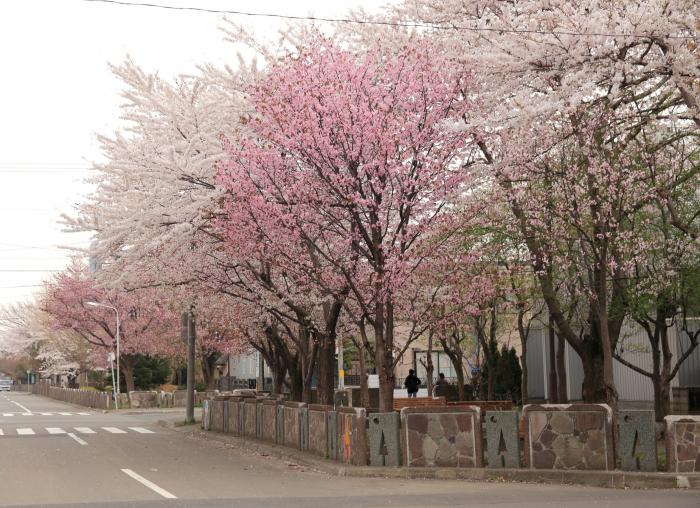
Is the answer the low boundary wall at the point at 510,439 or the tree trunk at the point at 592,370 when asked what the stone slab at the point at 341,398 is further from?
the low boundary wall at the point at 510,439

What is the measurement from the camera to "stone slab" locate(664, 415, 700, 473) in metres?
14.2

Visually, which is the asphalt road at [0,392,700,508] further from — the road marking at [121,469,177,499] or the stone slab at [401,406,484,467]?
the stone slab at [401,406,484,467]

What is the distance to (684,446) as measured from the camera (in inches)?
561

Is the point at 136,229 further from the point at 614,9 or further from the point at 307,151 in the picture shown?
the point at 614,9

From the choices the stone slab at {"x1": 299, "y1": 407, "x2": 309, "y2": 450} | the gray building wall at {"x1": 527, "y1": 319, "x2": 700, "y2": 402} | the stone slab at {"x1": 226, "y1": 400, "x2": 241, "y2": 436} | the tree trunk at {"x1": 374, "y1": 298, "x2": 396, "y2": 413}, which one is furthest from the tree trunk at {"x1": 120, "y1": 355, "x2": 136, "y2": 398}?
the tree trunk at {"x1": 374, "y1": 298, "x2": 396, "y2": 413}

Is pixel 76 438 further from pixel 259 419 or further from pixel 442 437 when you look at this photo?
pixel 442 437

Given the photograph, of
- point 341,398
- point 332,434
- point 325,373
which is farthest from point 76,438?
point 332,434

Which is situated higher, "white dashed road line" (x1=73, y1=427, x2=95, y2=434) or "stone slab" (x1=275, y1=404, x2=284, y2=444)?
"stone slab" (x1=275, y1=404, x2=284, y2=444)

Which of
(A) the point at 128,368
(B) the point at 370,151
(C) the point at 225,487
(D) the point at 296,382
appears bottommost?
(C) the point at 225,487

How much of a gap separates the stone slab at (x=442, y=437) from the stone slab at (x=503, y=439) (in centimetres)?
21

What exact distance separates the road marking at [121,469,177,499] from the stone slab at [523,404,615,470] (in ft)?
18.6

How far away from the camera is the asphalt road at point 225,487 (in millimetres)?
12359

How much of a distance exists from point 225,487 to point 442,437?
365cm

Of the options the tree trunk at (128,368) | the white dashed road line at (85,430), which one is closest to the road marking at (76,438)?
the white dashed road line at (85,430)
